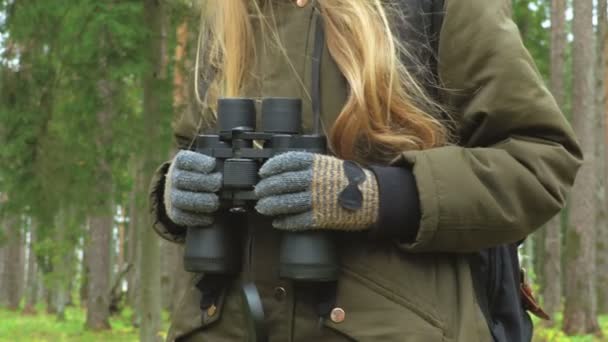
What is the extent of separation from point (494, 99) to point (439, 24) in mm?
238

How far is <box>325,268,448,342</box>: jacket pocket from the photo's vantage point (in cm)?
178

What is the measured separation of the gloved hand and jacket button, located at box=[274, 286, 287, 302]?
174mm

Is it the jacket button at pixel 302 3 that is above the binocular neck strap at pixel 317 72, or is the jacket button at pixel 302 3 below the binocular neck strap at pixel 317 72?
above

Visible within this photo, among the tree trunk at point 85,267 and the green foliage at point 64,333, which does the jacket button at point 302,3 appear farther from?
the green foliage at point 64,333

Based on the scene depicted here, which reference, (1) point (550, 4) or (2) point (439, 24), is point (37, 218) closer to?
(2) point (439, 24)

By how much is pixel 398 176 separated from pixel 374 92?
20cm

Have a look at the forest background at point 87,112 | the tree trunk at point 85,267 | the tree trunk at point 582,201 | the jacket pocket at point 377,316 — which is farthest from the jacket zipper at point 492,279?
the tree trunk at point 582,201

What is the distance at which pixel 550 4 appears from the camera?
52.5 feet

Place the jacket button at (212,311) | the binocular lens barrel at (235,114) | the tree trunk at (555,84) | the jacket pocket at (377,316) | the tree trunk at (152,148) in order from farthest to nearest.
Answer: the tree trunk at (555,84)
the tree trunk at (152,148)
the jacket button at (212,311)
the binocular lens barrel at (235,114)
the jacket pocket at (377,316)

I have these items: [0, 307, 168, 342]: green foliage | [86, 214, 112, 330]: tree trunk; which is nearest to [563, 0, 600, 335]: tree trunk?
[0, 307, 168, 342]: green foliage

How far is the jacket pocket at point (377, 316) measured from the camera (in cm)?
178

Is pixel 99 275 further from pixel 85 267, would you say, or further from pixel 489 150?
pixel 489 150

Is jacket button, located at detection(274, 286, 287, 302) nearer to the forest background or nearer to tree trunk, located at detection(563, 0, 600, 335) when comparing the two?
the forest background

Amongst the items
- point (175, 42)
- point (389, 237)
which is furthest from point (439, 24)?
point (175, 42)
